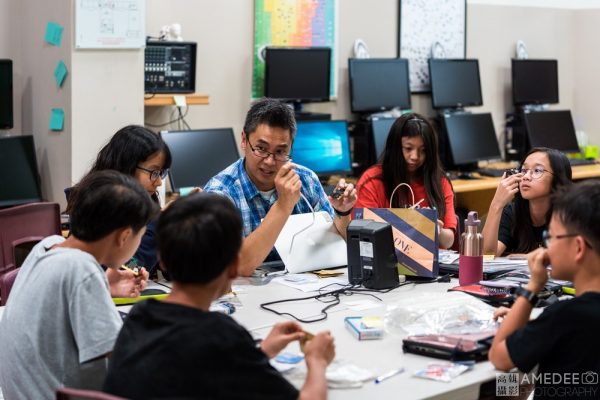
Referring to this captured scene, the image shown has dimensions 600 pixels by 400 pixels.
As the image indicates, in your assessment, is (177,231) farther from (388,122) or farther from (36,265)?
(388,122)

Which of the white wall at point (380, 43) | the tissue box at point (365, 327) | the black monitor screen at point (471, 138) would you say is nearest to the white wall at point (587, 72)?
the white wall at point (380, 43)

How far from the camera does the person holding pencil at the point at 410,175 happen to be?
3.85m

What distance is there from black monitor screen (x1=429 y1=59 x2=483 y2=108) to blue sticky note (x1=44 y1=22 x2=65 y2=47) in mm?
2848

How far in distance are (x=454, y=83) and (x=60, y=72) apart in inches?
121

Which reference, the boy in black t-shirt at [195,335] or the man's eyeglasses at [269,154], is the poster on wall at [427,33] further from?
the boy in black t-shirt at [195,335]

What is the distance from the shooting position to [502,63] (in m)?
6.83

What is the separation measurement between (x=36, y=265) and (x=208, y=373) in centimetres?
62

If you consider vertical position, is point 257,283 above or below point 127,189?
below

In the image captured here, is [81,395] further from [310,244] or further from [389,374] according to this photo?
[310,244]

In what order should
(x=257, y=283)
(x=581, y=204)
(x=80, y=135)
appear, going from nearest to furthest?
1. (x=581, y=204)
2. (x=257, y=283)
3. (x=80, y=135)

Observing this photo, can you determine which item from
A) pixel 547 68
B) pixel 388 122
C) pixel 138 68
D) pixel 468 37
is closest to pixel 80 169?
pixel 138 68

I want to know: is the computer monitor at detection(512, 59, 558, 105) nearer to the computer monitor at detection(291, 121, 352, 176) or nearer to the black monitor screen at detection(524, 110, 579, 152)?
the black monitor screen at detection(524, 110, 579, 152)

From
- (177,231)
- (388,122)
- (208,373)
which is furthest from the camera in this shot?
(388,122)

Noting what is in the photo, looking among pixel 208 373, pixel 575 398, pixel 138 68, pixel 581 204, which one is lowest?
pixel 575 398
